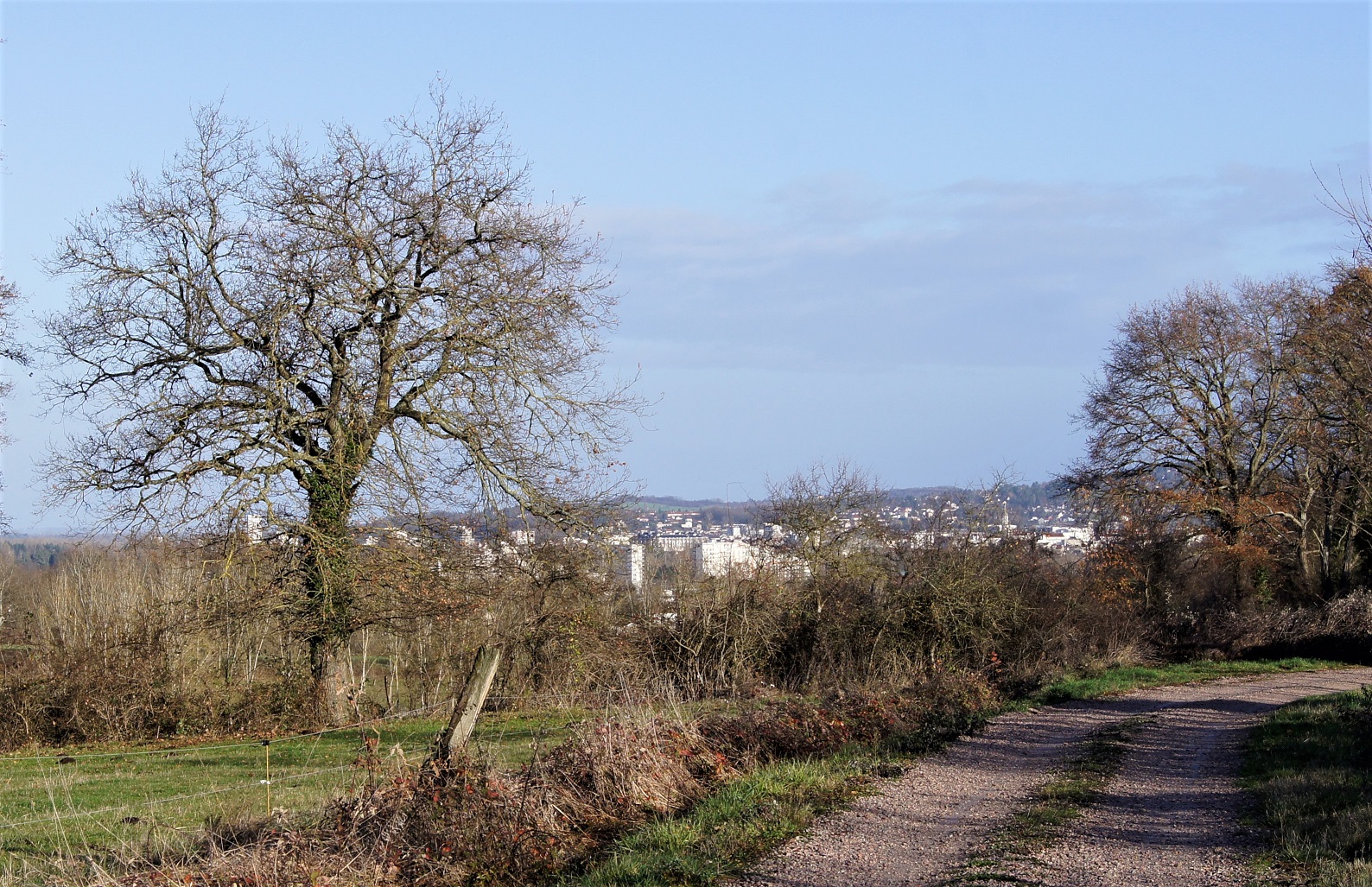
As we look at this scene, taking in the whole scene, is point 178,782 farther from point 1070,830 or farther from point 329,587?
point 1070,830

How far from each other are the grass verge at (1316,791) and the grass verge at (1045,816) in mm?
1335

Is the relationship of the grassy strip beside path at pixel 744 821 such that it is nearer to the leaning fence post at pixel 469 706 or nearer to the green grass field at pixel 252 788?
the green grass field at pixel 252 788

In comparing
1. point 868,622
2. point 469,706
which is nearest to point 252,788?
point 469,706

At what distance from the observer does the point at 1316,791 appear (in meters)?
8.33

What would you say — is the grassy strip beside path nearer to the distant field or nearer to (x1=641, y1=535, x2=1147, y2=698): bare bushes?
the distant field

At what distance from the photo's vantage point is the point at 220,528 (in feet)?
56.5

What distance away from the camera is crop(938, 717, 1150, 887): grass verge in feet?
21.3

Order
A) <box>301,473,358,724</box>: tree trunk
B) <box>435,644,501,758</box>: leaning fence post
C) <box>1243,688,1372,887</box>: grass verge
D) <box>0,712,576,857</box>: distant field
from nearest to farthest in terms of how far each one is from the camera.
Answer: <box>1243,688,1372,887</box>: grass verge
<box>435,644,501,758</box>: leaning fence post
<box>0,712,576,857</box>: distant field
<box>301,473,358,724</box>: tree trunk

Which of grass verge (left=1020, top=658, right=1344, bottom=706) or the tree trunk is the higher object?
the tree trunk

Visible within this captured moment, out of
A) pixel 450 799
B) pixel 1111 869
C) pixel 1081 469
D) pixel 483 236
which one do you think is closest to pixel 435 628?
pixel 483 236

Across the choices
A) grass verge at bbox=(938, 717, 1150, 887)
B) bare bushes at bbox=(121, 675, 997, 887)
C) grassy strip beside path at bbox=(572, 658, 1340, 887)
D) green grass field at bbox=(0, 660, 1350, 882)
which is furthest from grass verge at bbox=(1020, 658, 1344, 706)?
bare bushes at bbox=(121, 675, 997, 887)

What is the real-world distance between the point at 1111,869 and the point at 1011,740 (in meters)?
5.75

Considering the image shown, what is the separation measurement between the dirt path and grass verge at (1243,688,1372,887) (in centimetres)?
26

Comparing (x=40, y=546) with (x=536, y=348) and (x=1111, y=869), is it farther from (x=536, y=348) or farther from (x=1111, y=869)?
(x=1111, y=869)
